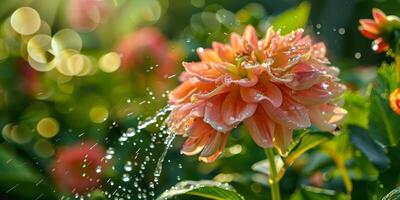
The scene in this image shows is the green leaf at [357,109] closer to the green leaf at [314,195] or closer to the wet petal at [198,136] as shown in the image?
the green leaf at [314,195]

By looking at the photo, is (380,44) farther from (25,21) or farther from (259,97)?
(25,21)

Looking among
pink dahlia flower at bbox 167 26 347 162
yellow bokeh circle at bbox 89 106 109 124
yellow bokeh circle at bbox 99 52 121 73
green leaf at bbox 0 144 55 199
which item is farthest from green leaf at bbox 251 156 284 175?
yellow bokeh circle at bbox 99 52 121 73

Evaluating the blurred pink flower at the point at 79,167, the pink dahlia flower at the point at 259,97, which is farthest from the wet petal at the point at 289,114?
the blurred pink flower at the point at 79,167

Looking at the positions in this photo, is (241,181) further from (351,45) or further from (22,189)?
(351,45)

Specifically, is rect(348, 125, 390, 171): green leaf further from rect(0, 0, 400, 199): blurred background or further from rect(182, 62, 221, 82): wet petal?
rect(182, 62, 221, 82): wet petal

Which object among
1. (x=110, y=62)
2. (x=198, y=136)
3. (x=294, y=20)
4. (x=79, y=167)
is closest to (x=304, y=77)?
(x=198, y=136)

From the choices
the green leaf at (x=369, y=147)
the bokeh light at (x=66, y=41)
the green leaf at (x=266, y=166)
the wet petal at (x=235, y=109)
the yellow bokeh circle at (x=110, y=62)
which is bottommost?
the bokeh light at (x=66, y=41)
